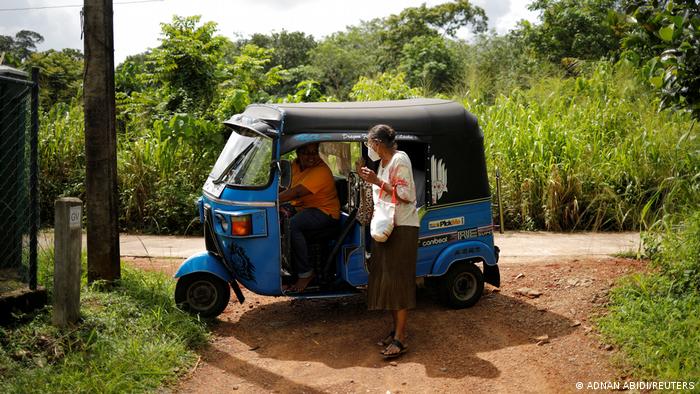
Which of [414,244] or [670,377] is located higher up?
[414,244]

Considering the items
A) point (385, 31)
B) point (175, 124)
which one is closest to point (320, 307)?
point (175, 124)

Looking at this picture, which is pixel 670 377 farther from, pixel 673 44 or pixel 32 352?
pixel 32 352

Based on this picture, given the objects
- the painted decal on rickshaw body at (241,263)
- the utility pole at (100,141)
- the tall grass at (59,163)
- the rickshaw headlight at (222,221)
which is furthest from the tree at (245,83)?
the painted decal on rickshaw body at (241,263)

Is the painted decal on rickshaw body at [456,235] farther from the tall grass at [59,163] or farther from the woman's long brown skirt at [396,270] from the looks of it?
the tall grass at [59,163]

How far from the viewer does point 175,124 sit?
1141cm

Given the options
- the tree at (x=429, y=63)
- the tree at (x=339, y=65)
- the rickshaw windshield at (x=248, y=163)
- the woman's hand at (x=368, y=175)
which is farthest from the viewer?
the tree at (x=339, y=65)

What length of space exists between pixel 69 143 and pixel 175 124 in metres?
2.20

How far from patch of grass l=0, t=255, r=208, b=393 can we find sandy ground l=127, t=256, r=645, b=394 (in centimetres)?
23

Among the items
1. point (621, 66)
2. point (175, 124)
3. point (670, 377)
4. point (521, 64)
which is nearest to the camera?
point (670, 377)

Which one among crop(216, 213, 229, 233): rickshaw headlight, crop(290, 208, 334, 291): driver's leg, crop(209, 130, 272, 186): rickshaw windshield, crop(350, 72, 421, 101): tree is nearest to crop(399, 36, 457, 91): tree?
crop(350, 72, 421, 101): tree

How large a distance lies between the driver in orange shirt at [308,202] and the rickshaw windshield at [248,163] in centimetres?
34

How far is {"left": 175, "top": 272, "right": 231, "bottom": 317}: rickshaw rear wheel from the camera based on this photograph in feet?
21.7

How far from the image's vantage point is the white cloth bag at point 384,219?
5754 mm

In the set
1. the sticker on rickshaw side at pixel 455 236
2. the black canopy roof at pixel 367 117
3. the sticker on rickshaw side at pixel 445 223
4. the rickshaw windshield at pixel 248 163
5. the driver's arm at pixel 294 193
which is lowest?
the sticker on rickshaw side at pixel 455 236
